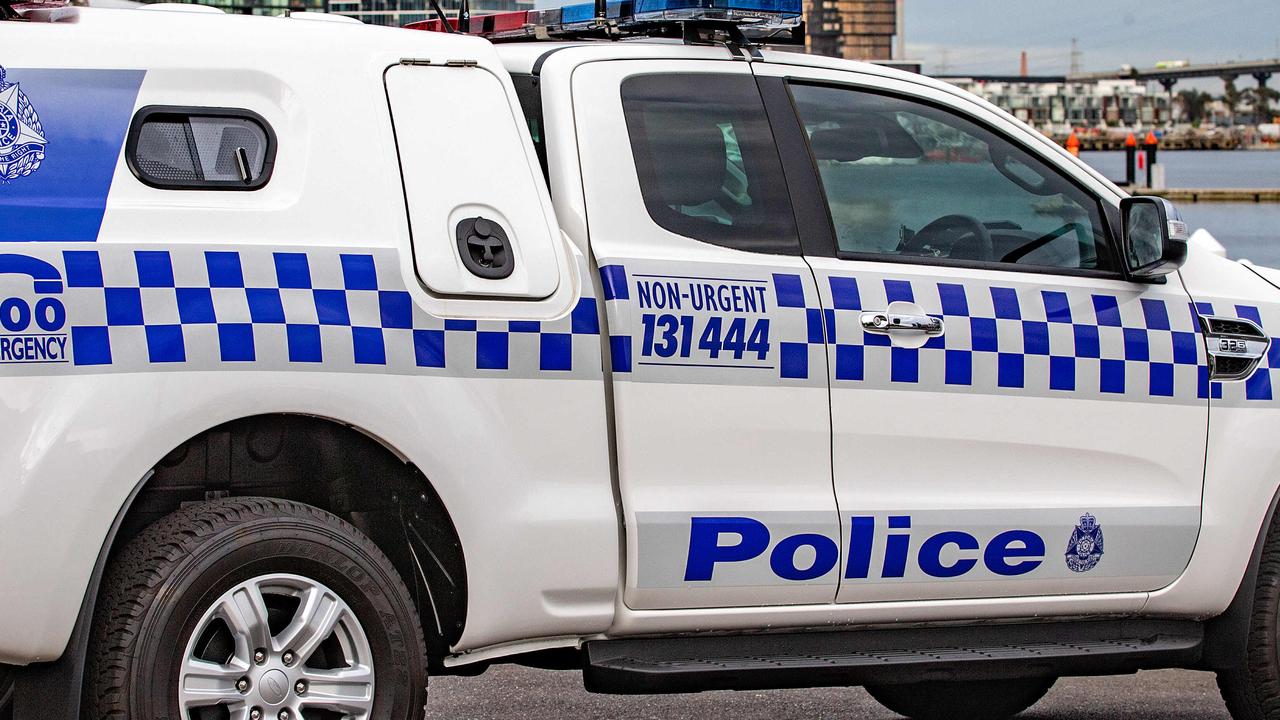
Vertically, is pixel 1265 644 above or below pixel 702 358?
below

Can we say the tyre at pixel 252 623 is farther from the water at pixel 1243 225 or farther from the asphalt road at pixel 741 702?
the water at pixel 1243 225

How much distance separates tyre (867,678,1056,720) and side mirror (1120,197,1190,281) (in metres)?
1.30

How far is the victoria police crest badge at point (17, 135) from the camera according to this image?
314 centimetres

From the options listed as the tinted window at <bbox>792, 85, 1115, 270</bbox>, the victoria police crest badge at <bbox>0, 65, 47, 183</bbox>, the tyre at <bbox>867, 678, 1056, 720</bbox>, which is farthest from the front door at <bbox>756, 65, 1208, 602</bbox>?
→ the victoria police crest badge at <bbox>0, 65, 47, 183</bbox>

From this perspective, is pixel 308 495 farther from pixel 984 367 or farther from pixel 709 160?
pixel 984 367

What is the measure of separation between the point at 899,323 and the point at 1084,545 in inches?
30.2

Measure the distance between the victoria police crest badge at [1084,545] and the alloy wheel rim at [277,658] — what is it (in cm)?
176

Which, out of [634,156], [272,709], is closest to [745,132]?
[634,156]

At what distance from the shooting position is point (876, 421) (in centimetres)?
388

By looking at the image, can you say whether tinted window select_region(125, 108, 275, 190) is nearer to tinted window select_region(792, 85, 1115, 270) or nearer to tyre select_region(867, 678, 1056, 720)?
tinted window select_region(792, 85, 1115, 270)

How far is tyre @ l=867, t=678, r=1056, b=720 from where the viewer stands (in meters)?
4.81

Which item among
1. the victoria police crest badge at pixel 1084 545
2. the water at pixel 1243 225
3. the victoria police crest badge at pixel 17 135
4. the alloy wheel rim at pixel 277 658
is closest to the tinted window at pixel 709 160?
the victoria police crest badge at pixel 1084 545

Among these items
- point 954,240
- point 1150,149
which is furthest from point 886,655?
point 1150,149

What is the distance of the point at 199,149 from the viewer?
3373 millimetres
